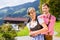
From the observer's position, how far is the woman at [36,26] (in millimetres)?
2348

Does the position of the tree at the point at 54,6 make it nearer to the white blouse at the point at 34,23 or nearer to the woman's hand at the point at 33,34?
the white blouse at the point at 34,23

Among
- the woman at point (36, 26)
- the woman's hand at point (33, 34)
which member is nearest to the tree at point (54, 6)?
the woman at point (36, 26)

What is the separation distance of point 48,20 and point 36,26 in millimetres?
165

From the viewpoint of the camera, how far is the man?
2359mm

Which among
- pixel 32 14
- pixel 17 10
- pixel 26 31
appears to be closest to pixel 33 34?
pixel 26 31

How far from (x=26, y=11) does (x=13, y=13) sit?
176 mm

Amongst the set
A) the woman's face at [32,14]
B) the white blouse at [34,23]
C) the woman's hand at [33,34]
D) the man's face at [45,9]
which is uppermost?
the man's face at [45,9]

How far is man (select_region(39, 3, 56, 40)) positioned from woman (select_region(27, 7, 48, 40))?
47mm

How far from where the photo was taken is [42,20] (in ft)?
7.77

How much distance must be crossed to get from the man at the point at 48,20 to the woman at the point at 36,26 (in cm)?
5

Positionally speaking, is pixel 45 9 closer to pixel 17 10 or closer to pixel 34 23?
pixel 34 23

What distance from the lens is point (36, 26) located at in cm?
235

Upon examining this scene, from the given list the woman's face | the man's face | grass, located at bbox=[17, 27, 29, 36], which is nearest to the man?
the man's face

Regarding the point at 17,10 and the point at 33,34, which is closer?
the point at 33,34
